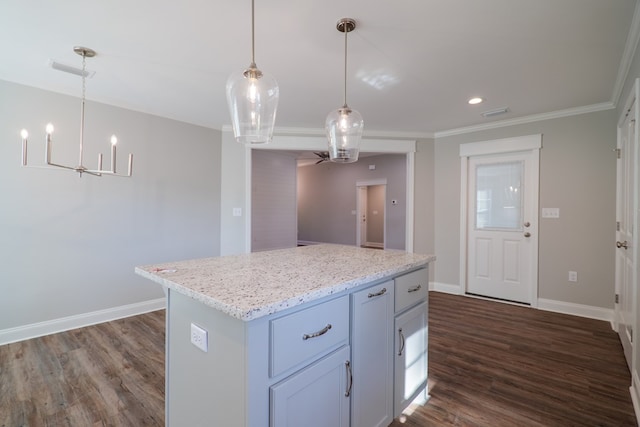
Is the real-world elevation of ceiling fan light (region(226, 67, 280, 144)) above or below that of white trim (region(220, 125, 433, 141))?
below

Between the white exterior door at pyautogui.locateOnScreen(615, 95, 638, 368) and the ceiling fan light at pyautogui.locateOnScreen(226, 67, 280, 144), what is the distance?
7.84 feet

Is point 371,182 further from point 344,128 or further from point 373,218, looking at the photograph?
point 344,128

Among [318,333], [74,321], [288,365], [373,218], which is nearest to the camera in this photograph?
[288,365]

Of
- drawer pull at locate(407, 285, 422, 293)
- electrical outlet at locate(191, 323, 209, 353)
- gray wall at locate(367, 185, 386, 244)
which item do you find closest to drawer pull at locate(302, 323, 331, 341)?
electrical outlet at locate(191, 323, 209, 353)

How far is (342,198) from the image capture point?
889 centimetres

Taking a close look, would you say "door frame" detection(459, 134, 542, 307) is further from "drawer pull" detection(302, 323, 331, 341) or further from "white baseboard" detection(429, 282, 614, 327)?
"drawer pull" detection(302, 323, 331, 341)

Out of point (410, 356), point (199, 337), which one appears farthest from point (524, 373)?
point (199, 337)

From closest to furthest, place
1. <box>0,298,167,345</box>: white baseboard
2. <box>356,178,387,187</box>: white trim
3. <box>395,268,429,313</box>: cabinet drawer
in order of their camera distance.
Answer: <box>395,268,429,313</box>: cabinet drawer
<box>0,298,167,345</box>: white baseboard
<box>356,178,387,187</box>: white trim

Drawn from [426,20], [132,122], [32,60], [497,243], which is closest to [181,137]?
[132,122]

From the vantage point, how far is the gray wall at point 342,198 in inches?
308

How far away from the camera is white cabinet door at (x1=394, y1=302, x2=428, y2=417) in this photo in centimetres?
171

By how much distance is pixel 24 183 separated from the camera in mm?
2783

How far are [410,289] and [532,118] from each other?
3230 mm

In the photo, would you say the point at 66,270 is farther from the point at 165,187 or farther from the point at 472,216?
the point at 472,216
